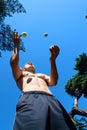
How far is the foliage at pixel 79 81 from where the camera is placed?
1839 centimetres

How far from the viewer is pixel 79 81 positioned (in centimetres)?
1892

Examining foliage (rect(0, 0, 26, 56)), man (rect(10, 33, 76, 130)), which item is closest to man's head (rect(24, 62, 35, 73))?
man (rect(10, 33, 76, 130))

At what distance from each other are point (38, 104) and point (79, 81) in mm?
13859

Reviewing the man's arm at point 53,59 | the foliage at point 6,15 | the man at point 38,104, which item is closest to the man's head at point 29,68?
the man at point 38,104

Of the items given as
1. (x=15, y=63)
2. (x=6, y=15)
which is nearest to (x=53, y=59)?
(x=15, y=63)

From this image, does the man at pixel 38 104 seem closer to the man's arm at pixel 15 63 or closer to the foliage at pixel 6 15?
the man's arm at pixel 15 63

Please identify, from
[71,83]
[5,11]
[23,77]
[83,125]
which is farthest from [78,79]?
[23,77]

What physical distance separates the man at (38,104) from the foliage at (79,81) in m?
12.3

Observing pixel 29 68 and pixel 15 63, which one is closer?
pixel 15 63

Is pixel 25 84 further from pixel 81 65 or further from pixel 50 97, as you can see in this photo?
pixel 81 65

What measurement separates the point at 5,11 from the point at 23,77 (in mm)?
9846

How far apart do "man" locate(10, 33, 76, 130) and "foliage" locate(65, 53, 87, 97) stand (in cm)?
1235

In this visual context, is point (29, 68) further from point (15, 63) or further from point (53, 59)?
point (53, 59)

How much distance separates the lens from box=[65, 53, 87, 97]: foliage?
18.4m
